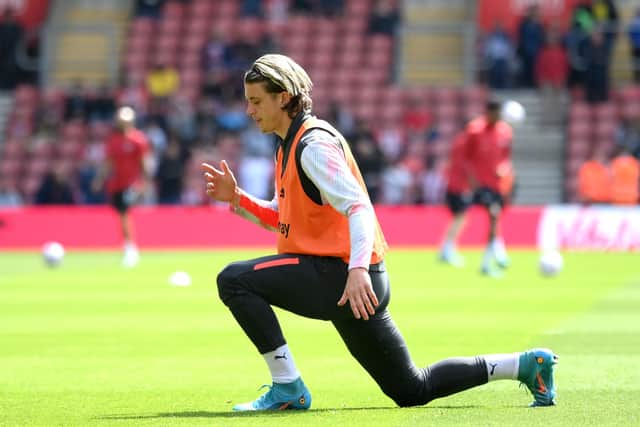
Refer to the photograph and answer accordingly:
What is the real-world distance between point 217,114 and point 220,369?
2369cm

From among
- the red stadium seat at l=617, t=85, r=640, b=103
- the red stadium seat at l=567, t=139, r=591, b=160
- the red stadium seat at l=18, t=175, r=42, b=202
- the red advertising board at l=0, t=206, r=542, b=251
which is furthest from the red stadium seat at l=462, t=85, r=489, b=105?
the red stadium seat at l=18, t=175, r=42, b=202

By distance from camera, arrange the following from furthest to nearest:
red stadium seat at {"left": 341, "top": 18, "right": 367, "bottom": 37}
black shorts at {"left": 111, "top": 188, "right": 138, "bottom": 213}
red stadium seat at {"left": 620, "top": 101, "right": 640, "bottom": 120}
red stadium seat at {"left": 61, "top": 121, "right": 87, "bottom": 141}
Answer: red stadium seat at {"left": 341, "top": 18, "right": 367, "bottom": 37} < red stadium seat at {"left": 61, "top": 121, "right": 87, "bottom": 141} < red stadium seat at {"left": 620, "top": 101, "right": 640, "bottom": 120} < black shorts at {"left": 111, "top": 188, "right": 138, "bottom": 213}

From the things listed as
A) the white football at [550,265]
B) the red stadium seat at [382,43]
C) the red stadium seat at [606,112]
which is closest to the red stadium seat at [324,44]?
the red stadium seat at [382,43]

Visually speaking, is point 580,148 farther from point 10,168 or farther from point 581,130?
point 10,168

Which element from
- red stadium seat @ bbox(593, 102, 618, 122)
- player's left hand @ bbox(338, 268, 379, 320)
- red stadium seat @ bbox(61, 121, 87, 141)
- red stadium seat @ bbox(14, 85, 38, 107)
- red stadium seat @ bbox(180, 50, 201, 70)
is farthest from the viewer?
red stadium seat @ bbox(180, 50, 201, 70)

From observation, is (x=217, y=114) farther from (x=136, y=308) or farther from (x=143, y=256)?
(x=136, y=308)

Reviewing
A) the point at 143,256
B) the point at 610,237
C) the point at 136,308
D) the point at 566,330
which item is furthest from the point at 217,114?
the point at 566,330

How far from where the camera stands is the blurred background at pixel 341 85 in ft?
107

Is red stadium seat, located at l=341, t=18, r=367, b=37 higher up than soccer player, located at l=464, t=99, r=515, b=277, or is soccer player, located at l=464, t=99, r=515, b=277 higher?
red stadium seat, located at l=341, t=18, r=367, b=37

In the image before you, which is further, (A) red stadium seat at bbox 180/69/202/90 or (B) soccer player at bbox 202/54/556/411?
(A) red stadium seat at bbox 180/69/202/90

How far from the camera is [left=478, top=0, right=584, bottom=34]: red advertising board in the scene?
36000 mm

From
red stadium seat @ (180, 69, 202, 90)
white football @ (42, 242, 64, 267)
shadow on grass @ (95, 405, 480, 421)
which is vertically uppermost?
shadow on grass @ (95, 405, 480, 421)

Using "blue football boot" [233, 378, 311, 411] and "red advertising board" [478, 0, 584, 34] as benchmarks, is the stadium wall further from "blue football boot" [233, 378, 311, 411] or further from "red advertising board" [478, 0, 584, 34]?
"blue football boot" [233, 378, 311, 411]

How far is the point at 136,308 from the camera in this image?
16.1m
